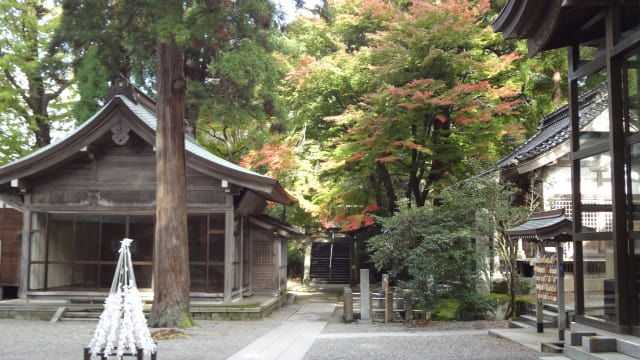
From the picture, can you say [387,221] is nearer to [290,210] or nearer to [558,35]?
[558,35]

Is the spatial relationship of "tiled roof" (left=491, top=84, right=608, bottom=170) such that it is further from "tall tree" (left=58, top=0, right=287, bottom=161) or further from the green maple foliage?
"tall tree" (left=58, top=0, right=287, bottom=161)

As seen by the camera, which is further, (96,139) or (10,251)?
(10,251)

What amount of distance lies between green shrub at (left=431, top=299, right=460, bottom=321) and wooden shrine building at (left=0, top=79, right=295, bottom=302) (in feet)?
17.9

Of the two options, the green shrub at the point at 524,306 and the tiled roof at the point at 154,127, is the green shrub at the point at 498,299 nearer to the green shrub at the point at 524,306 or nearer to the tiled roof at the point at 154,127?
the green shrub at the point at 524,306

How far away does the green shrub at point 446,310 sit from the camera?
15.1 metres

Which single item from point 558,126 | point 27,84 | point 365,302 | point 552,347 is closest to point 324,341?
point 365,302

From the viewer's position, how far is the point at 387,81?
62.1 ft

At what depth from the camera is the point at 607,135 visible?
25.9 feet

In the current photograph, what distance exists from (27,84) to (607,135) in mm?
26107

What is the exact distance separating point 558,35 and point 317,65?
1173cm

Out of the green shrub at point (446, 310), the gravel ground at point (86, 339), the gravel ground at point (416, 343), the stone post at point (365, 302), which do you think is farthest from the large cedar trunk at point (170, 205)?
the green shrub at point (446, 310)

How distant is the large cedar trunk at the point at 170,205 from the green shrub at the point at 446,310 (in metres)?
6.13

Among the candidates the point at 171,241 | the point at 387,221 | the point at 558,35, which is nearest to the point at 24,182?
the point at 171,241

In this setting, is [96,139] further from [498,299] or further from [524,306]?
[524,306]
